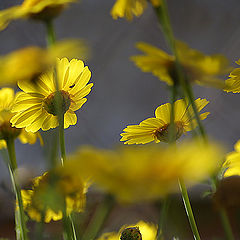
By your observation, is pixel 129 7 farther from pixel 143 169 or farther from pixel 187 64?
pixel 143 169

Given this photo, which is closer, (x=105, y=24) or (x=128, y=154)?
(x=128, y=154)

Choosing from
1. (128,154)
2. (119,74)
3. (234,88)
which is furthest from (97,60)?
(128,154)

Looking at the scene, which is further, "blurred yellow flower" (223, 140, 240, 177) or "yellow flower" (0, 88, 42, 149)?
"yellow flower" (0, 88, 42, 149)

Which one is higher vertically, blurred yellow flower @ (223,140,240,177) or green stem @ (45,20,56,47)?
green stem @ (45,20,56,47)

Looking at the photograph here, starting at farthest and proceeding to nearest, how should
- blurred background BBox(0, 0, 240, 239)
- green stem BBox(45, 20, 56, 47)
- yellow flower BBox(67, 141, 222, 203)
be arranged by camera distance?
blurred background BBox(0, 0, 240, 239), green stem BBox(45, 20, 56, 47), yellow flower BBox(67, 141, 222, 203)

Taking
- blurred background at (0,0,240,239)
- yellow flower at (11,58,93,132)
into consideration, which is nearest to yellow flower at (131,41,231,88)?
yellow flower at (11,58,93,132)

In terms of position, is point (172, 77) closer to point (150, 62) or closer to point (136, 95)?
point (150, 62)

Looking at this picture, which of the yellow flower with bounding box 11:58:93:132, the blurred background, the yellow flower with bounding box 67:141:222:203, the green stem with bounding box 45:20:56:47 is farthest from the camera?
the blurred background

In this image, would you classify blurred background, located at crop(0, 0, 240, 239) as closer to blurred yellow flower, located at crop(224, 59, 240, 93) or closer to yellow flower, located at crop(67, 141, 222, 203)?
blurred yellow flower, located at crop(224, 59, 240, 93)
